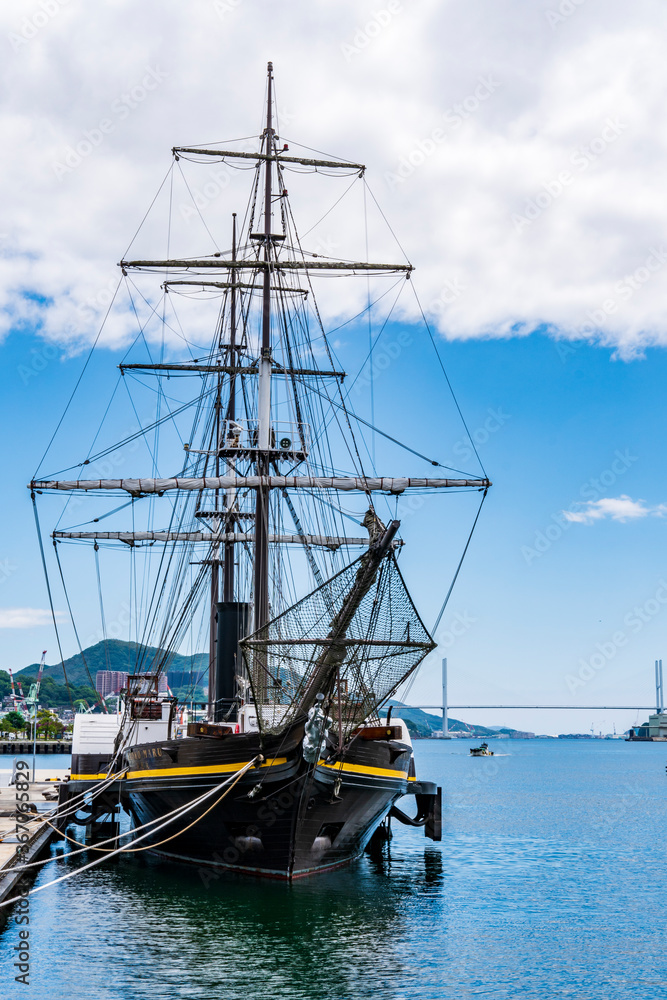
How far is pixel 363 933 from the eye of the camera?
2436cm

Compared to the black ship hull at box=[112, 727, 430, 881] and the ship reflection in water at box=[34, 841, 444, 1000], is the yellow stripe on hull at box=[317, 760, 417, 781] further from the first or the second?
the ship reflection in water at box=[34, 841, 444, 1000]

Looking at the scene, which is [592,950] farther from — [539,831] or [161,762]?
[539,831]

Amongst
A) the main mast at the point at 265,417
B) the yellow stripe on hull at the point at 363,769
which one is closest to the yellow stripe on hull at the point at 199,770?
the yellow stripe on hull at the point at 363,769

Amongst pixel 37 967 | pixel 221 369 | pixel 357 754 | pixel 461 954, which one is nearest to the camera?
pixel 37 967

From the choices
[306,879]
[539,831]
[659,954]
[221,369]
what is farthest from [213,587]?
[659,954]

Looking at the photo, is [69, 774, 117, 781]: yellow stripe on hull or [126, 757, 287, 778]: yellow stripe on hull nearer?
[126, 757, 287, 778]: yellow stripe on hull

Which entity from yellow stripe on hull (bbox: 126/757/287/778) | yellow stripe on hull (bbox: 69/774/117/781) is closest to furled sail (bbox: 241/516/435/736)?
yellow stripe on hull (bbox: 126/757/287/778)

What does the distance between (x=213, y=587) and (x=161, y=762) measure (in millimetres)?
21923

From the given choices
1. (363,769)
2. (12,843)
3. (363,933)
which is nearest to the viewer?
(363,933)

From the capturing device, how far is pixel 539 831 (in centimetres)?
5272

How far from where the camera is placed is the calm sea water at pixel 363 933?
2028cm

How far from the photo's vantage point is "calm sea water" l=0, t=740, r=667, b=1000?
20281 millimetres

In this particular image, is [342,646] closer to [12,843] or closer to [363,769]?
[363,769]

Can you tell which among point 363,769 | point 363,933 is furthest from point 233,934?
point 363,769
